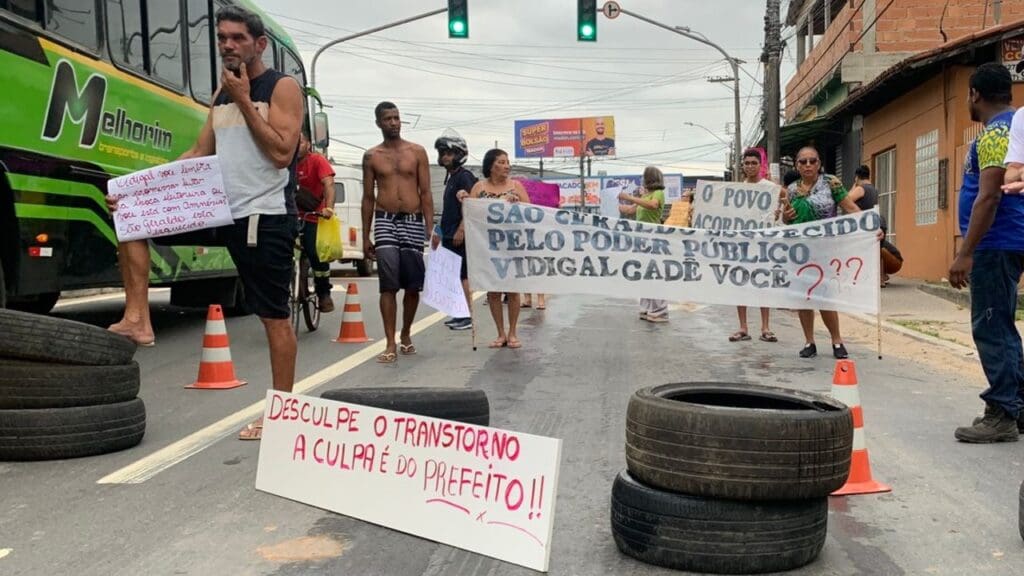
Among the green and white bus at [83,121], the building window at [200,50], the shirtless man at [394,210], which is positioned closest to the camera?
the green and white bus at [83,121]

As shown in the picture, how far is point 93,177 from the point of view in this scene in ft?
25.1

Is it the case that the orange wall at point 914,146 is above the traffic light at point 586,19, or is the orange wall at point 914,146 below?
below

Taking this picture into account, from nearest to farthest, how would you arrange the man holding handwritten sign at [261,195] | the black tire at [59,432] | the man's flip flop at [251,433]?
the black tire at [59,432], the man holding handwritten sign at [261,195], the man's flip flop at [251,433]

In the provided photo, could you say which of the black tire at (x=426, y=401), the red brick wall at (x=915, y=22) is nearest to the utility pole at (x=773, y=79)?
the red brick wall at (x=915, y=22)

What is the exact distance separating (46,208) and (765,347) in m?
6.33

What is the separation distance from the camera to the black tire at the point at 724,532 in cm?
316

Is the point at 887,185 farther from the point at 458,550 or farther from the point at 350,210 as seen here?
the point at 458,550

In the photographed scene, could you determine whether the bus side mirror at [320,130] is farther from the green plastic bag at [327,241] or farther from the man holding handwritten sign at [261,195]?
the man holding handwritten sign at [261,195]

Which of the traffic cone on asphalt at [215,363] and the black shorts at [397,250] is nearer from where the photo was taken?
the traffic cone on asphalt at [215,363]

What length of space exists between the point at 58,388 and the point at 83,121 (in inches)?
147

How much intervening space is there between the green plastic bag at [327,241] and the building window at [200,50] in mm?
1975

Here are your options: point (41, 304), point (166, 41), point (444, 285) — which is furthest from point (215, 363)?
point (166, 41)

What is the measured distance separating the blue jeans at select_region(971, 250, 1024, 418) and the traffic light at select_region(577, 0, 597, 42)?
14.9 metres

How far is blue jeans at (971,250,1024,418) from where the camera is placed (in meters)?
5.18
